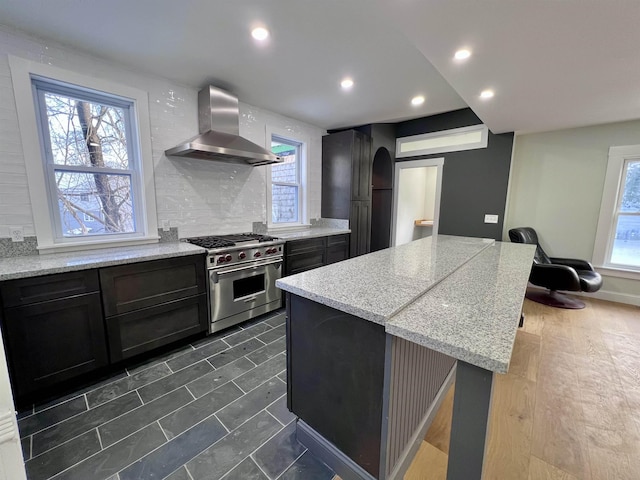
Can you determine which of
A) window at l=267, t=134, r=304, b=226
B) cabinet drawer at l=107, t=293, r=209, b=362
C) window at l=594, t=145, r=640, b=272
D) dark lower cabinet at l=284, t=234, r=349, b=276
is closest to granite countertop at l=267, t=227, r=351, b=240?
dark lower cabinet at l=284, t=234, r=349, b=276

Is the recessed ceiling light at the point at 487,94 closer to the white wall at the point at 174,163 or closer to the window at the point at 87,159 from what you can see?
the white wall at the point at 174,163

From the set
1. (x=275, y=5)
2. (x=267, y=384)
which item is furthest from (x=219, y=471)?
(x=275, y=5)

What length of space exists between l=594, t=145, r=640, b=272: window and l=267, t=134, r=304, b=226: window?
4149 millimetres

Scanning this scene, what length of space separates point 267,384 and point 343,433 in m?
0.86

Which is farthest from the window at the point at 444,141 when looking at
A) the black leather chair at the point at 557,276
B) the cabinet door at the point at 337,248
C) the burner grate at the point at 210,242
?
the burner grate at the point at 210,242

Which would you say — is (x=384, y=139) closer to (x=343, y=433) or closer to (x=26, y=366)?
(x=343, y=433)

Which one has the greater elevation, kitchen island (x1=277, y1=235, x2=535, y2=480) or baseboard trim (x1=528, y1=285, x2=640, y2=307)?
kitchen island (x1=277, y1=235, x2=535, y2=480)

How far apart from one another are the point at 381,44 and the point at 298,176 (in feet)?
7.79

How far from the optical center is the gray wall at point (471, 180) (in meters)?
3.69

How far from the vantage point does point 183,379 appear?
1.98 metres

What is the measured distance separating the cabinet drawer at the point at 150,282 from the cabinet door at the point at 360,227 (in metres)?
2.48

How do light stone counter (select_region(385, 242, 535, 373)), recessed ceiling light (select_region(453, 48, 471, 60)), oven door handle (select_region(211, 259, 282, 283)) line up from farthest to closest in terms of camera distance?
oven door handle (select_region(211, 259, 282, 283)) < recessed ceiling light (select_region(453, 48, 471, 60)) < light stone counter (select_region(385, 242, 535, 373))

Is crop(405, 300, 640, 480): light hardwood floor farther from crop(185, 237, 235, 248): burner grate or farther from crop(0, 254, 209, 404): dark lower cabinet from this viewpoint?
crop(185, 237, 235, 248): burner grate

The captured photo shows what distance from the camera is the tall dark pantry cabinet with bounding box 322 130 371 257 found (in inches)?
160
